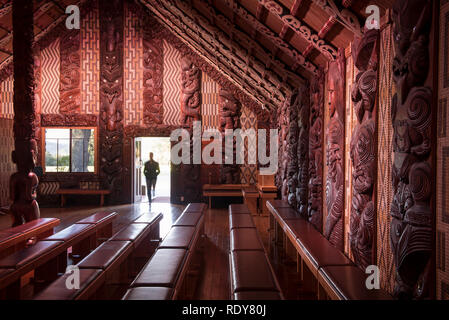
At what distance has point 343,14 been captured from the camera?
2.69m

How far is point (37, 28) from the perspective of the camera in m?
9.18

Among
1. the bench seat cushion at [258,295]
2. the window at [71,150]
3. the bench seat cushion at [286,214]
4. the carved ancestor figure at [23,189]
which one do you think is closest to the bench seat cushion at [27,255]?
the carved ancestor figure at [23,189]

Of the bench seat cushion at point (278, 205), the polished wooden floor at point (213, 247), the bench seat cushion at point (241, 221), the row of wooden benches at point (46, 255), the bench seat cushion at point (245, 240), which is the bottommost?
the polished wooden floor at point (213, 247)

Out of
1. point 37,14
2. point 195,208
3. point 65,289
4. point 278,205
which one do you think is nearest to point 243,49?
point 278,205

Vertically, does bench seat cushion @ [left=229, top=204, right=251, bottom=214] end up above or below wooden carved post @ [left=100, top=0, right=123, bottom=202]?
Result: below

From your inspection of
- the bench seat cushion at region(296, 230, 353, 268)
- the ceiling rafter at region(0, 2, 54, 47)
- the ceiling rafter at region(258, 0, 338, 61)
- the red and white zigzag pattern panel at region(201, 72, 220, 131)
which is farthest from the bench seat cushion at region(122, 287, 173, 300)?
the ceiling rafter at region(0, 2, 54, 47)

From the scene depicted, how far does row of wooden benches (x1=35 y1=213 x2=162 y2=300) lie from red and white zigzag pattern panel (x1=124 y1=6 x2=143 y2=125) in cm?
534

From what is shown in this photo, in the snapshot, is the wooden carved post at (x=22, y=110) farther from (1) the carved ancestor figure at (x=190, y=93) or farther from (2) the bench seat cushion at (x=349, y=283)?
(1) the carved ancestor figure at (x=190, y=93)

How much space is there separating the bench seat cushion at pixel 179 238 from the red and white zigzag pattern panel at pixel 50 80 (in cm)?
766

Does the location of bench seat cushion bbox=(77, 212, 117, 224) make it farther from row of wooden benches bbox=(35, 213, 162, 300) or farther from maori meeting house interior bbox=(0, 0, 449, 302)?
row of wooden benches bbox=(35, 213, 162, 300)

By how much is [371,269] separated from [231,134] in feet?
23.6

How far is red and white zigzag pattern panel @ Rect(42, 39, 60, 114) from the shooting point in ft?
31.9

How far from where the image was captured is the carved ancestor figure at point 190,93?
31.7 feet

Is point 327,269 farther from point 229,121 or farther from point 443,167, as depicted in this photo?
point 229,121
